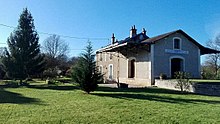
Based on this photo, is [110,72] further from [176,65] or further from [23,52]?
[23,52]

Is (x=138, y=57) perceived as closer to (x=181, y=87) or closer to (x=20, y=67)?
(x=181, y=87)

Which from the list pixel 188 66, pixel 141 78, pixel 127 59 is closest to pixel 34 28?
pixel 127 59

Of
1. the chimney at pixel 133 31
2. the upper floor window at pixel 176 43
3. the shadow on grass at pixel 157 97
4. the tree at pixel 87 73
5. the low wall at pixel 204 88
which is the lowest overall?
the shadow on grass at pixel 157 97

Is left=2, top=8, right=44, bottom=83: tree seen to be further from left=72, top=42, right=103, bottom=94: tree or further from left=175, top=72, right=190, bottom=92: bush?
left=175, top=72, right=190, bottom=92: bush

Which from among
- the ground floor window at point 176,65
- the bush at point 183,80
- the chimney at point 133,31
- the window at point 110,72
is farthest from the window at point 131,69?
the bush at point 183,80

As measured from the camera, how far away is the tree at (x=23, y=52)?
848 inches

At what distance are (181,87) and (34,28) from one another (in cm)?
1642

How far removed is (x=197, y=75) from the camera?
21.6 meters

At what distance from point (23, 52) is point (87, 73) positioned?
11.9 m

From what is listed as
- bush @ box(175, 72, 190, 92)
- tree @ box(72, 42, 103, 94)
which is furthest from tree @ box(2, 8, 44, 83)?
bush @ box(175, 72, 190, 92)

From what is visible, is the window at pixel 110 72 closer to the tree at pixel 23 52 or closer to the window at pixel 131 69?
the window at pixel 131 69

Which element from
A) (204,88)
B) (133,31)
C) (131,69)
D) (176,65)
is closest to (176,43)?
(176,65)

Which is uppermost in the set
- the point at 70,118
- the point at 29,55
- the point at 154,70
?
the point at 29,55

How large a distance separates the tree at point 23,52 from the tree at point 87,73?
11.0 m
